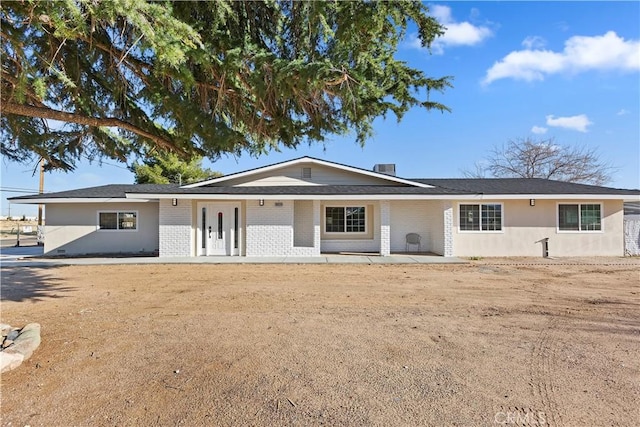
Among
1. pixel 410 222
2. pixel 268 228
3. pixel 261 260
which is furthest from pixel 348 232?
pixel 261 260

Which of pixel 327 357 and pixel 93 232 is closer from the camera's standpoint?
pixel 327 357

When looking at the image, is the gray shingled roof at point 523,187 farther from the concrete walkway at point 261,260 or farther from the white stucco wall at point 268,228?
the white stucco wall at point 268,228

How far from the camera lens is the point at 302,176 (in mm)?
16328

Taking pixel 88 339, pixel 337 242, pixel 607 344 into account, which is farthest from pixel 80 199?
pixel 607 344

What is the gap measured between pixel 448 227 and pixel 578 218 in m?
5.89

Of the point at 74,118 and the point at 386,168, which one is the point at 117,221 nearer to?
the point at 74,118

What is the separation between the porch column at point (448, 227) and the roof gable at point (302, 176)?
2133 mm

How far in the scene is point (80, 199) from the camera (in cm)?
1616

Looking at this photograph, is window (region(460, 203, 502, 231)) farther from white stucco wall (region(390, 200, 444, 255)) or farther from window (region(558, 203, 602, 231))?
window (region(558, 203, 602, 231))

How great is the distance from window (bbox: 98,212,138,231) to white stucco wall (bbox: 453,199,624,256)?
1622cm

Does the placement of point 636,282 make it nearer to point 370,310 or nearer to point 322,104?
point 370,310

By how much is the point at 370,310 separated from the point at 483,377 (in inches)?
114

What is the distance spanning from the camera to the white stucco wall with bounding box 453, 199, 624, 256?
15.0 metres

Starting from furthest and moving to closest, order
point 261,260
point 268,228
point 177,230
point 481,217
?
point 481,217 → point 268,228 → point 177,230 → point 261,260
